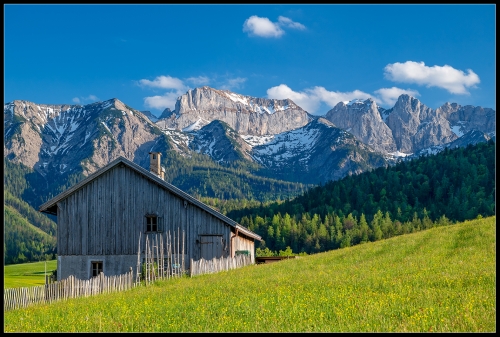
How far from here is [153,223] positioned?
4100 centimetres

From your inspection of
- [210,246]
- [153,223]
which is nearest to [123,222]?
[153,223]

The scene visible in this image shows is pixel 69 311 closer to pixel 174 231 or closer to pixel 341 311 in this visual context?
pixel 341 311

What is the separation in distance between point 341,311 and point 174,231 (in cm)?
2522

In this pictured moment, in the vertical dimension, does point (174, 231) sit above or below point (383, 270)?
above

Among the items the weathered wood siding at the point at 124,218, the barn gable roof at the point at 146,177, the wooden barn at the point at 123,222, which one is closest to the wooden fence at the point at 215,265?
the wooden barn at the point at 123,222

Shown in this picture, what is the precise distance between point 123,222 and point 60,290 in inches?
475

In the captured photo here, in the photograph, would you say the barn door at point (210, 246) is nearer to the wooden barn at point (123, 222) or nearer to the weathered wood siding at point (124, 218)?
the wooden barn at point (123, 222)

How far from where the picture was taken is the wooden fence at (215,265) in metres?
36.3

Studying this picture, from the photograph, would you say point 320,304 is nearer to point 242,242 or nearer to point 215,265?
point 215,265

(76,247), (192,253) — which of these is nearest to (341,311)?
(192,253)

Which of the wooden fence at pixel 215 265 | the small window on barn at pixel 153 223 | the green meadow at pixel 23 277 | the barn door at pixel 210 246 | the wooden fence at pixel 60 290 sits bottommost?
the green meadow at pixel 23 277

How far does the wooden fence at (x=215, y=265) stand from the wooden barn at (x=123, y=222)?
42.2 inches

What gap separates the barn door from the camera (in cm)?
4088

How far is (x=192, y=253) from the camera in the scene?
40.8 metres
